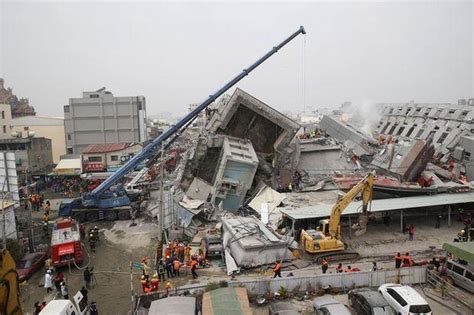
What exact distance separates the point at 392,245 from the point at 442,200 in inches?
207

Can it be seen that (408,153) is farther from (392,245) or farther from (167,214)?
(167,214)

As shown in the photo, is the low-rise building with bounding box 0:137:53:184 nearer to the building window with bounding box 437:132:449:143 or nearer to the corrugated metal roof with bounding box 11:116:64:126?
the corrugated metal roof with bounding box 11:116:64:126

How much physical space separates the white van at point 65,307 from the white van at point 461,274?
1429 centimetres

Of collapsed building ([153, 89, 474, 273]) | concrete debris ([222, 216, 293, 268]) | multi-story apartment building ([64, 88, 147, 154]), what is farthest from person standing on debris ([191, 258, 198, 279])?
multi-story apartment building ([64, 88, 147, 154])

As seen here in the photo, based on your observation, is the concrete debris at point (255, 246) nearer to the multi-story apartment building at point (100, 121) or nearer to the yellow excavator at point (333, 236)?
the yellow excavator at point (333, 236)

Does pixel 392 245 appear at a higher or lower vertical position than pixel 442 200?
lower

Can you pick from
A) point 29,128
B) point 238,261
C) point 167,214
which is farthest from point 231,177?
point 29,128

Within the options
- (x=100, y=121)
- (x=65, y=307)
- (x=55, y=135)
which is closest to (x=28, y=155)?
(x=100, y=121)

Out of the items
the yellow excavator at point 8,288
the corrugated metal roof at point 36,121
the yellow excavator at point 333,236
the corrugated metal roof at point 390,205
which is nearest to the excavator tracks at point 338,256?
the yellow excavator at point 333,236

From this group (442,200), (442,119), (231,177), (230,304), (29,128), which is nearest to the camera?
(230,304)

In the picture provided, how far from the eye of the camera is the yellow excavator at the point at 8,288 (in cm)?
726

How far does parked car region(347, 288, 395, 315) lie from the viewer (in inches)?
510

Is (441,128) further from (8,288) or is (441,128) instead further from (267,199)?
(8,288)

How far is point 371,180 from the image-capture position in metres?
20.2
